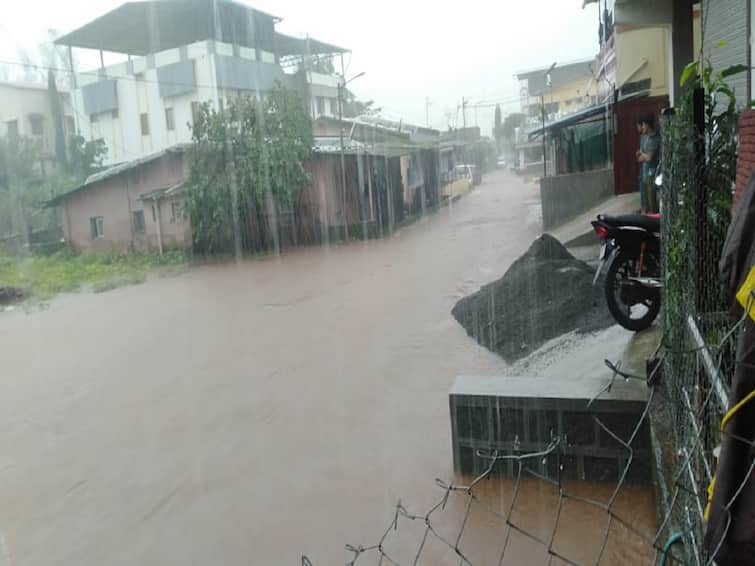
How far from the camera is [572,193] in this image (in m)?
15.1

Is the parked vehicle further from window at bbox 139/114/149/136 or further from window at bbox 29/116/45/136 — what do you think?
window at bbox 29/116/45/136

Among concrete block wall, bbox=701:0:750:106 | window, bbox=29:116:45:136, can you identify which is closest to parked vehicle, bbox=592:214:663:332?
concrete block wall, bbox=701:0:750:106

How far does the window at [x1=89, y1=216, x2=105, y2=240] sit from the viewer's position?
64.6 ft

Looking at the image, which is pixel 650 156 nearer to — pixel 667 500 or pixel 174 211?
pixel 667 500

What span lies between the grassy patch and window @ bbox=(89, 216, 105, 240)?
0.65 meters

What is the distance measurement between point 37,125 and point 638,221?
18738mm

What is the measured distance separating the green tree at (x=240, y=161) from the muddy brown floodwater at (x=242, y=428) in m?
6.37

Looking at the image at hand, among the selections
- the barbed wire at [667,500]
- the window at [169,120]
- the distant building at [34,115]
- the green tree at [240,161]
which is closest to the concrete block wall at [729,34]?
the barbed wire at [667,500]

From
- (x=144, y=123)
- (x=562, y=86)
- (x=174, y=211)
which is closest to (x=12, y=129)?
(x=144, y=123)

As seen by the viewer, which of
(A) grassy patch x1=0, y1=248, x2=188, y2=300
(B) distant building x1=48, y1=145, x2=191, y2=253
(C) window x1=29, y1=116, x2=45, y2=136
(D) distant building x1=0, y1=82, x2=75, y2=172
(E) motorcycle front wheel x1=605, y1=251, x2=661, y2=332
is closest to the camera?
(E) motorcycle front wheel x1=605, y1=251, x2=661, y2=332

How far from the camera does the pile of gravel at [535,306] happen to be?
7098 mm

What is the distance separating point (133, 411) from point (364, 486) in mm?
3336

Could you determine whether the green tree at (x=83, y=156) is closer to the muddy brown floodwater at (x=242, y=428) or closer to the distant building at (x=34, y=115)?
the distant building at (x=34, y=115)

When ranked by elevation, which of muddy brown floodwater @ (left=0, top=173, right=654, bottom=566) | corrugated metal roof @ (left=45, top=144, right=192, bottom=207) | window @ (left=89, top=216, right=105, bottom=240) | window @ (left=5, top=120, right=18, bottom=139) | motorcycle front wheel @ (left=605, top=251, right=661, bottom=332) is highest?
window @ (left=5, top=120, right=18, bottom=139)
